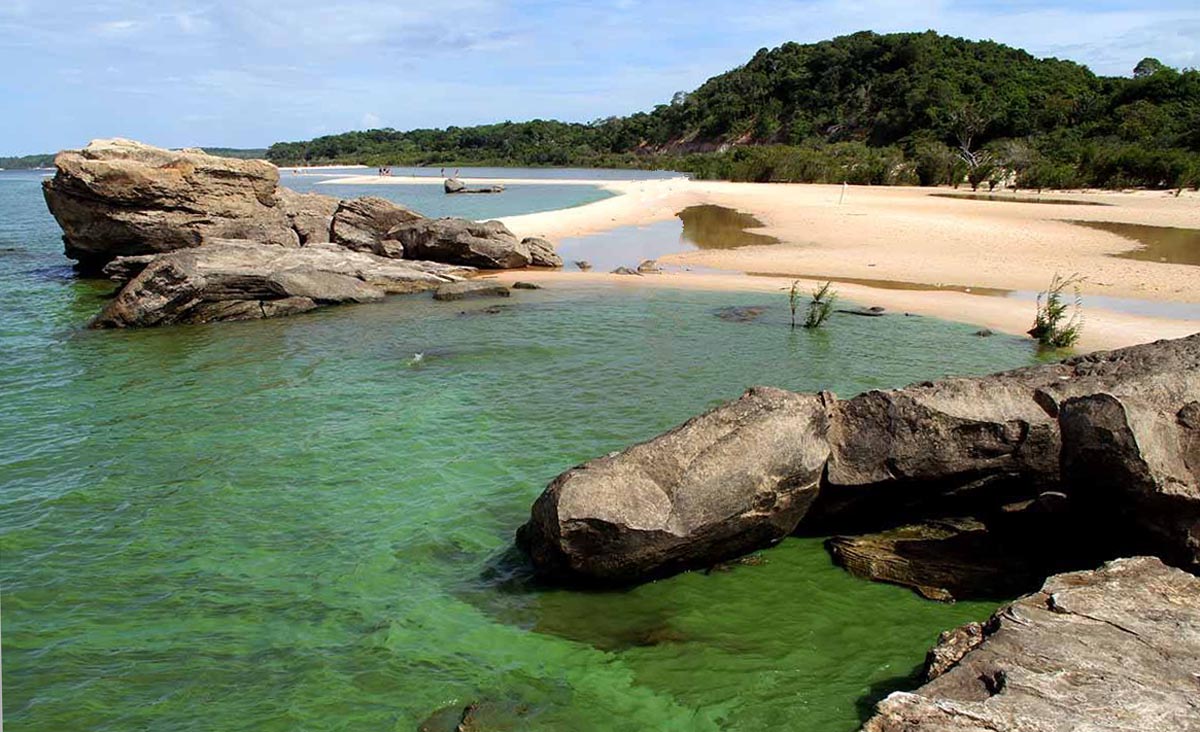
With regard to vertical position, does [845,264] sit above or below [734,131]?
below

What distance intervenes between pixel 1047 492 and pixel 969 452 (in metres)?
0.77

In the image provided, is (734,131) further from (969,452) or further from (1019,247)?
(969,452)

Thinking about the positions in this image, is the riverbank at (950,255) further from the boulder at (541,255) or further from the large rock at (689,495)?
the large rock at (689,495)

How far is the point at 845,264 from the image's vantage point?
1042 inches

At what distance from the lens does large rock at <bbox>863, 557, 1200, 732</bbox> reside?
4176mm

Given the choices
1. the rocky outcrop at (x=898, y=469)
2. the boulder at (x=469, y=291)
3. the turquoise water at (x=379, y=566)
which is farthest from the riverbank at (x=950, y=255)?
the rocky outcrop at (x=898, y=469)

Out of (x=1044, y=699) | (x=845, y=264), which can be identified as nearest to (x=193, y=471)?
(x=1044, y=699)

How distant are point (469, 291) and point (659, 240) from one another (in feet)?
45.6

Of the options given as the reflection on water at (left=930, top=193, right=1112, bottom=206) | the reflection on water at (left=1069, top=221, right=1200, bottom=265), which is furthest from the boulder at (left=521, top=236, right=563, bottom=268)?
the reflection on water at (left=930, top=193, right=1112, bottom=206)

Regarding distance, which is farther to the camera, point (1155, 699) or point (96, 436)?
point (96, 436)

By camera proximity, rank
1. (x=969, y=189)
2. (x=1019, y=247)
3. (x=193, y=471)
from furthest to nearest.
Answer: (x=969, y=189)
(x=1019, y=247)
(x=193, y=471)

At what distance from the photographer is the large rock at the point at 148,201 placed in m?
23.2

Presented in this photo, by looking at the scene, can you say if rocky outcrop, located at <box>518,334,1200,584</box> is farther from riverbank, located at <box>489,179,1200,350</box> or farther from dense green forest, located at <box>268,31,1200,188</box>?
dense green forest, located at <box>268,31,1200,188</box>

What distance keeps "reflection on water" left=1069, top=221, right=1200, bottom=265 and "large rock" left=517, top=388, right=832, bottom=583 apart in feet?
77.9
